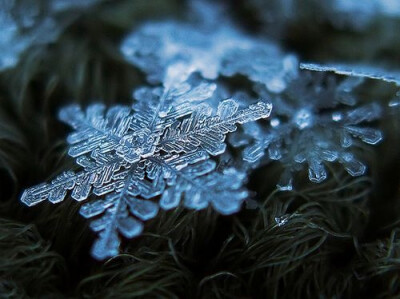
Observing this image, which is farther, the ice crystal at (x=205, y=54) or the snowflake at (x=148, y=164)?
the ice crystal at (x=205, y=54)

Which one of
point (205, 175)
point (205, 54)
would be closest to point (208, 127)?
point (205, 175)

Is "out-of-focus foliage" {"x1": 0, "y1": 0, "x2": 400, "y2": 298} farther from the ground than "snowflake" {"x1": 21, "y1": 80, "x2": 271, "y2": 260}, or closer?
closer

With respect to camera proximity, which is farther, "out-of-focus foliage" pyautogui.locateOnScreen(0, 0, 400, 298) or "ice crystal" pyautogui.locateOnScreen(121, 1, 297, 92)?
"ice crystal" pyautogui.locateOnScreen(121, 1, 297, 92)

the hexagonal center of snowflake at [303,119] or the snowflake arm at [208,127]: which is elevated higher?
the snowflake arm at [208,127]

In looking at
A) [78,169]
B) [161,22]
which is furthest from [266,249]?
[161,22]
